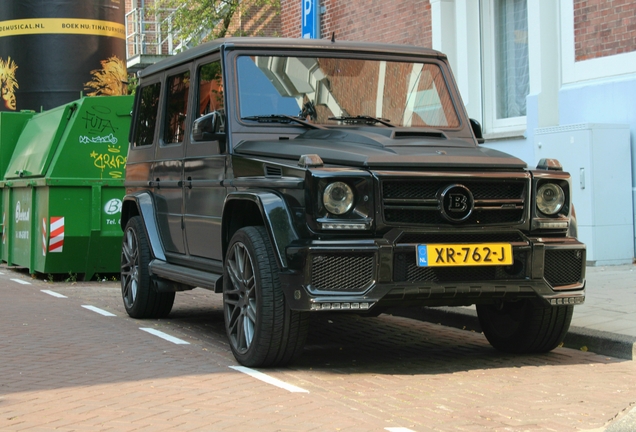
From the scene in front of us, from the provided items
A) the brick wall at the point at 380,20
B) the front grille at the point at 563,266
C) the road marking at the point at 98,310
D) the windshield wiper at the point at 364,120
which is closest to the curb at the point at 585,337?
the front grille at the point at 563,266

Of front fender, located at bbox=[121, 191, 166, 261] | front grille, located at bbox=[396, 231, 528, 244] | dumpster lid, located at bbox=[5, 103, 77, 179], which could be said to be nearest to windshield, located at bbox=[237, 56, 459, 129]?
front grille, located at bbox=[396, 231, 528, 244]

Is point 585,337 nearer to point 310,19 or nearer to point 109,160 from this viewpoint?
point 109,160

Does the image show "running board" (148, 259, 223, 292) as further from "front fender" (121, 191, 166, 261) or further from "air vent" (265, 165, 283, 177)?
"air vent" (265, 165, 283, 177)

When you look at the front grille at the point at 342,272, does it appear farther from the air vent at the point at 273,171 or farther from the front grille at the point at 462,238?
the air vent at the point at 273,171

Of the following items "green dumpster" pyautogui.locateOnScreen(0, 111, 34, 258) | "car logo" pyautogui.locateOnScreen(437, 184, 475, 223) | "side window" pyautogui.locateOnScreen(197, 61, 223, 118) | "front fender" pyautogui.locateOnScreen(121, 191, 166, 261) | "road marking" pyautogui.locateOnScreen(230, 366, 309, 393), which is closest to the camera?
"road marking" pyautogui.locateOnScreen(230, 366, 309, 393)

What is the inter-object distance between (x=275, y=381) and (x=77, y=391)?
1.13 meters

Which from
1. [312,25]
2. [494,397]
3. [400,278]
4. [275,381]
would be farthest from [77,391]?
[312,25]

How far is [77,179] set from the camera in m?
13.2

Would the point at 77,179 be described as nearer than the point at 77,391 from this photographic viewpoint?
No

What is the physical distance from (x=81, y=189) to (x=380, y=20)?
22.2 feet

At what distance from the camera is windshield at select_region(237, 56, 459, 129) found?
7.62 meters

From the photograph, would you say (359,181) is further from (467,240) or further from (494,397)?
(494,397)

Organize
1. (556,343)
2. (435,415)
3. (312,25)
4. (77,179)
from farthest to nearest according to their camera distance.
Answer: (312,25) < (77,179) < (556,343) < (435,415)

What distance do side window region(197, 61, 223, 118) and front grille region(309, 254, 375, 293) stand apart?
1892mm
